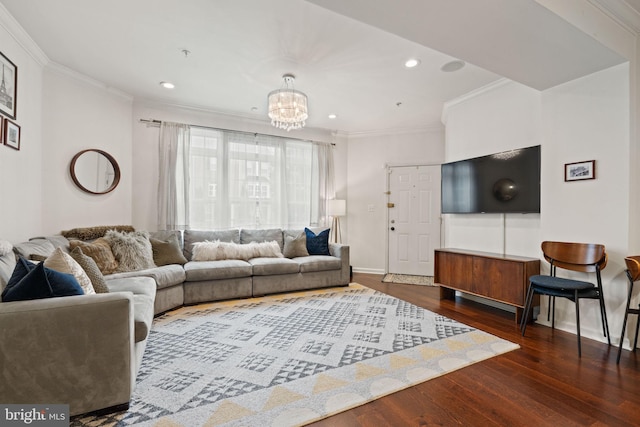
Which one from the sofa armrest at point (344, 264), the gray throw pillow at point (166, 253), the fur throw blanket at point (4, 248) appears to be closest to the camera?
the fur throw blanket at point (4, 248)

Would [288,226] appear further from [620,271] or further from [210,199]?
[620,271]

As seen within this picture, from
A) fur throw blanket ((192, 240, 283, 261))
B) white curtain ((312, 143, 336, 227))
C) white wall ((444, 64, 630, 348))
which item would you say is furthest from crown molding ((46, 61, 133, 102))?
white wall ((444, 64, 630, 348))

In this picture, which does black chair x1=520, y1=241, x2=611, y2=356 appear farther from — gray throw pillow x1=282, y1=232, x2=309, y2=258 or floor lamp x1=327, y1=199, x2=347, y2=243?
floor lamp x1=327, y1=199, x2=347, y2=243

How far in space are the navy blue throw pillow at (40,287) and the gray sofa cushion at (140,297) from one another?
0.38m

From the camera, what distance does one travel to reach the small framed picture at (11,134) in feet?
8.00

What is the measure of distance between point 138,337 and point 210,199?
2934mm

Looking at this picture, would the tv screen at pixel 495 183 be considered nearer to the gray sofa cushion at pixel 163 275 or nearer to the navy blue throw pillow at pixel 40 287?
the gray sofa cushion at pixel 163 275

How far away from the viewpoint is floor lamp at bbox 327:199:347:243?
17.0 feet

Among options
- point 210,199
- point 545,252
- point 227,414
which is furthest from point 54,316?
point 545,252

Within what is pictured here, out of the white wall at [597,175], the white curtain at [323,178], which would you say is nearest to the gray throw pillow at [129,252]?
the white curtain at [323,178]

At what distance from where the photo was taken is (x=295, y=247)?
172 inches

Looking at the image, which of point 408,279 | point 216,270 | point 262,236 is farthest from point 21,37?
point 408,279

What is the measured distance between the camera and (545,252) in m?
2.81

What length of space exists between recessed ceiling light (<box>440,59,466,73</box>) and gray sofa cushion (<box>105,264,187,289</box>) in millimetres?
3664
